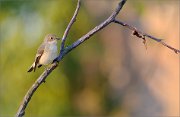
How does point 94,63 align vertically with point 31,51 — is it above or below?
above

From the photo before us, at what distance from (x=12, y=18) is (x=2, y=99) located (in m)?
0.95

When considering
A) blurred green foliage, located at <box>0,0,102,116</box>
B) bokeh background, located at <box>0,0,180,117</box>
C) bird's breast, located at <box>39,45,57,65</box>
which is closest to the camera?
bird's breast, located at <box>39,45,57,65</box>

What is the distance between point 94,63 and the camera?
823 centimetres

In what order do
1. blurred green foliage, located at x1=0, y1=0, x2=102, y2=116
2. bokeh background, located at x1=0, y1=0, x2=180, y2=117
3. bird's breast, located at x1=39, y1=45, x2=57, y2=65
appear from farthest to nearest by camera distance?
bokeh background, located at x1=0, y1=0, x2=180, y2=117 → blurred green foliage, located at x1=0, y1=0, x2=102, y2=116 → bird's breast, located at x1=39, y1=45, x2=57, y2=65

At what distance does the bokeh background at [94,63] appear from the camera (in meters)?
6.93

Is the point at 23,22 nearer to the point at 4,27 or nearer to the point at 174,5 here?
the point at 4,27

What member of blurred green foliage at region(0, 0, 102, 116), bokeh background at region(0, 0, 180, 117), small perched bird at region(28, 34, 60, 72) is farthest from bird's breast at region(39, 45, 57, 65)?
blurred green foliage at region(0, 0, 102, 116)

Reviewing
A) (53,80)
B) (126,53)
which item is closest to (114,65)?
(126,53)

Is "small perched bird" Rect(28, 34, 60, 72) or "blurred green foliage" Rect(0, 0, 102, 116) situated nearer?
"small perched bird" Rect(28, 34, 60, 72)

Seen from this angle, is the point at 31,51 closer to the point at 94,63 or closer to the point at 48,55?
the point at 94,63

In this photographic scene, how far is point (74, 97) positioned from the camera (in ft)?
25.3

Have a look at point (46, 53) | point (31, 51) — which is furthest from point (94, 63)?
point (46, 53)

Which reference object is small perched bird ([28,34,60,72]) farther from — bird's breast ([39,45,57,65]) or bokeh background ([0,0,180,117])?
bokeh background ([0,0,180,117])

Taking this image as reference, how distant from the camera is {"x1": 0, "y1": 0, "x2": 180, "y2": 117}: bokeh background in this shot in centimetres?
Answer: 693
